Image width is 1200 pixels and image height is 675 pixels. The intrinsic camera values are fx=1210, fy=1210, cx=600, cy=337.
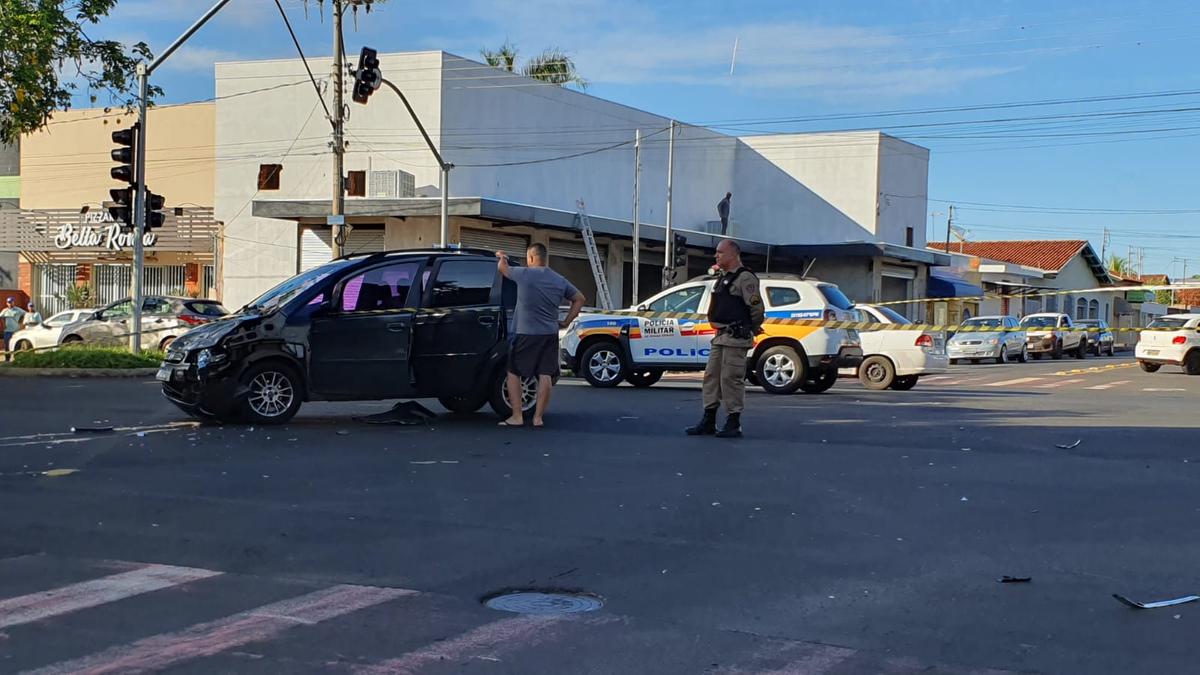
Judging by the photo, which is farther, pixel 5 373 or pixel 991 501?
pixel 5 373

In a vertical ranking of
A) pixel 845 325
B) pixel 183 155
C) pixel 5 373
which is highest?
A: pixel 183 155

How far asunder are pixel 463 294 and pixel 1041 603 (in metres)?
8.17

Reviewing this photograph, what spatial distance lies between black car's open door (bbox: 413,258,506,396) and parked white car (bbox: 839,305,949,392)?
8961 mm

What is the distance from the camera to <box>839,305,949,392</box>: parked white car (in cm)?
2012

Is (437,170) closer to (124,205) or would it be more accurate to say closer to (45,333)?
(45,333)

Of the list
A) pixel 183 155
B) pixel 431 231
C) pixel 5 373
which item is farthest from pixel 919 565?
pixel 183 155

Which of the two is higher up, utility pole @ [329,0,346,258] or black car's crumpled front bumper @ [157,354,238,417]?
utility pole @ [329,0,346,258]

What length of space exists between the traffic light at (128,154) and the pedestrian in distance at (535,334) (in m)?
10.7

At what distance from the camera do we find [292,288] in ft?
41.0

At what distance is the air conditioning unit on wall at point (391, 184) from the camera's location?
1414 inches

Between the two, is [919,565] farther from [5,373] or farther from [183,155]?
[183,155]

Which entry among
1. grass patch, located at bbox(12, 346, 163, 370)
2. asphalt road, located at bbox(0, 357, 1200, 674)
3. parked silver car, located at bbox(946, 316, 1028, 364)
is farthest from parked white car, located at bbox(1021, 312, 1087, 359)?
asphalt road, located at bbox(0, 357, 1200, 674)

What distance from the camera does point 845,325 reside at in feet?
59.5

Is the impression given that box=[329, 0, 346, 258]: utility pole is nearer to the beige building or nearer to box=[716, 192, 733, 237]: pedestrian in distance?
the beige building
